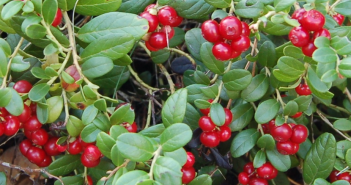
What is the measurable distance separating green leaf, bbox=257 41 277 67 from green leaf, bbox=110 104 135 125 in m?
0.58

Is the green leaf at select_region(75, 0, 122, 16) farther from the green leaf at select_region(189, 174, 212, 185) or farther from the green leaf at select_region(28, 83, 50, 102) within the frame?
the green leaf at select_region(189, 174, 212, 185)

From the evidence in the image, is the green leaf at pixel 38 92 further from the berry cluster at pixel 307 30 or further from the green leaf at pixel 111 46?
the berry cluster at pixel 307 30

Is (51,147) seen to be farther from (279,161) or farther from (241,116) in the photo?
(279,161)

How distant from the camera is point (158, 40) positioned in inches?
60.1

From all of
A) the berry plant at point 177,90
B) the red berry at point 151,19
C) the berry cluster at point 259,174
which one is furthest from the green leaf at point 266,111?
the red berry at point 151,19

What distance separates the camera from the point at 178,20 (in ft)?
5.18

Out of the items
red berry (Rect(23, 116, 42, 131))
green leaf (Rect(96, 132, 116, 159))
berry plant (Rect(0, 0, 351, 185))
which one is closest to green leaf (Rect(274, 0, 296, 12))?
berry plant (Rect(0, 0, 351, 185))

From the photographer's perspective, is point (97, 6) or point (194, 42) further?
point (194, 42)

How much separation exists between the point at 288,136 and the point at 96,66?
813mm

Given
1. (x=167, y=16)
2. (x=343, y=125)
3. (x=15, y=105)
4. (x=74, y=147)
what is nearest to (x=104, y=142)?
(x=74, y=147)

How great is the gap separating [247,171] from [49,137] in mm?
901

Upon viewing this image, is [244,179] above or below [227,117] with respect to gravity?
below

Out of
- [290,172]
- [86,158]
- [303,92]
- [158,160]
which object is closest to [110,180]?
[86,158]

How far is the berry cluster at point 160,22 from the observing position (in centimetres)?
151
